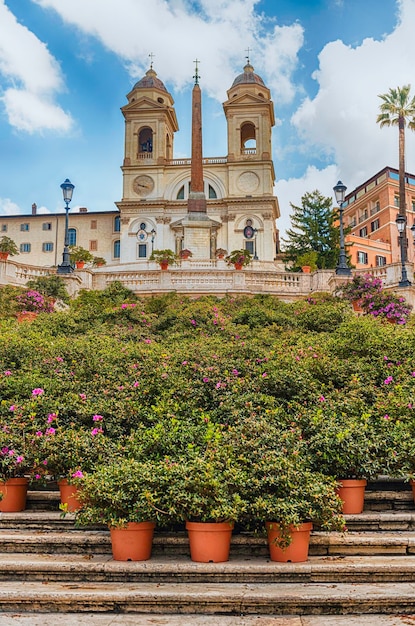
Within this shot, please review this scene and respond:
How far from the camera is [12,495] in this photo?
22.6ft

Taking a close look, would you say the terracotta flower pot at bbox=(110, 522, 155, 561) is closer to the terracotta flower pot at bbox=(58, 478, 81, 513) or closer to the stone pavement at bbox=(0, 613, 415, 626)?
the stone pavement at bbox=(0, 613, 415, 626)

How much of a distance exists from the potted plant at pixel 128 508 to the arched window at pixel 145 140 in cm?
6468

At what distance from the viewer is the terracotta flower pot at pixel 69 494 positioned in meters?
6.73

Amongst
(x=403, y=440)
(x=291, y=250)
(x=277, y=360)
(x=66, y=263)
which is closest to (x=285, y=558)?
(x=403, y=440)

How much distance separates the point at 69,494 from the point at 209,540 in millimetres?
2006

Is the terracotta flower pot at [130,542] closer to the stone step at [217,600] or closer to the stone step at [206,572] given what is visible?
the stone step at [206,572]

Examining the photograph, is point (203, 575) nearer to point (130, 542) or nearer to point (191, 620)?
point (191, 620)

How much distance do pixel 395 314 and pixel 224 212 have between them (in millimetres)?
46007

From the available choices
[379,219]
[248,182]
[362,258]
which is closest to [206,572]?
[248,182]

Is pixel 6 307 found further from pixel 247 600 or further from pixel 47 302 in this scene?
pixel 247 600

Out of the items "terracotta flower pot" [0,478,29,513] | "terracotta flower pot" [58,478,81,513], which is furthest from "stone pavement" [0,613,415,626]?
"terracotta flower pot" [0,478,29,513]

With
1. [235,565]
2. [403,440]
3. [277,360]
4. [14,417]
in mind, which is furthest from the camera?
[277,360]

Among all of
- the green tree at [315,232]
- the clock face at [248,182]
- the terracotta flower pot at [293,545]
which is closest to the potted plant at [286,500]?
the terracotta flower pot at [293,545]

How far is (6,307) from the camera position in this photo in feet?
65.3
